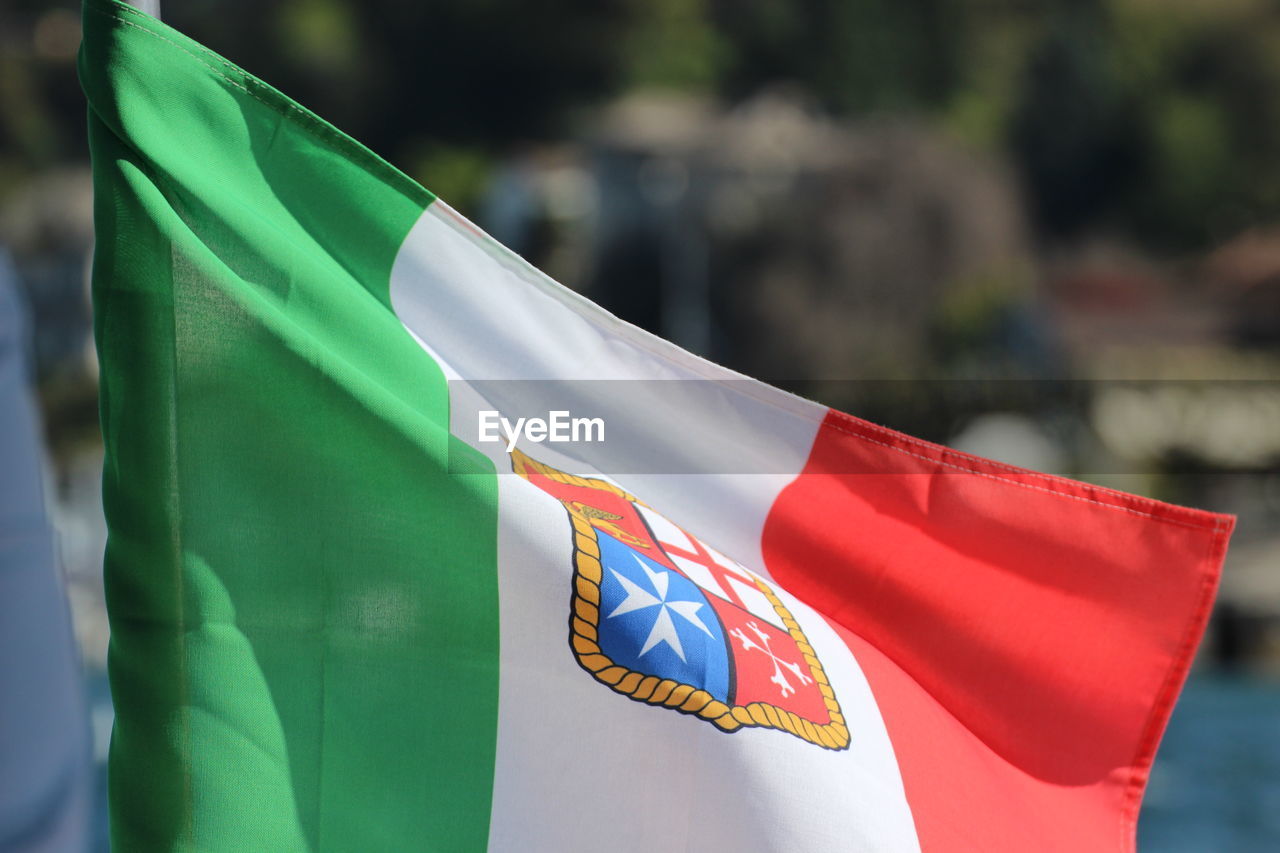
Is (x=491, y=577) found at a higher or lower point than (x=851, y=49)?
lower

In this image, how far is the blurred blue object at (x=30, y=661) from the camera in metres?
2.53

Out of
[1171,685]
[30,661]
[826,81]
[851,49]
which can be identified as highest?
[851,49]

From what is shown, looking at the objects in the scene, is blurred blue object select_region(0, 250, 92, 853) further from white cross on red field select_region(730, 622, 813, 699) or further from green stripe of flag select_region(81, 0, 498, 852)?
white cross on red field select_region(730, 622, 813, 699)

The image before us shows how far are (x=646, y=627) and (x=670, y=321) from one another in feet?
152

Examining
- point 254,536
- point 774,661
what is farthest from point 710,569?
point 254,536

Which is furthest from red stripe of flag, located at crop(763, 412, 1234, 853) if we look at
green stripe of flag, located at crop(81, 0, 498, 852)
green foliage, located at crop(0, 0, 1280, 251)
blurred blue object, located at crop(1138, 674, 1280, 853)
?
green foliage, located at crop(0, 0, 1280, 251)

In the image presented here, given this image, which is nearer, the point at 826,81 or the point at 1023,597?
the point at 1023,597

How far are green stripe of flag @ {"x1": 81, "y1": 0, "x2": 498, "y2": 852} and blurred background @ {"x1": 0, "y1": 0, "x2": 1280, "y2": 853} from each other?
14.8 metres

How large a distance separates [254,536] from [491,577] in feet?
1.03

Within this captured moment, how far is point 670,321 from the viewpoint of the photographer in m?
48.7

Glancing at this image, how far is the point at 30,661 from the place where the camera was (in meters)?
2.71

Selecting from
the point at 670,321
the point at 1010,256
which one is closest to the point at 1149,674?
the point at 670,321

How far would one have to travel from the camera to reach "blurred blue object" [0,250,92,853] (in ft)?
8.29

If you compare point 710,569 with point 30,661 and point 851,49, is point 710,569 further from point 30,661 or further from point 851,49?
point 851,49
